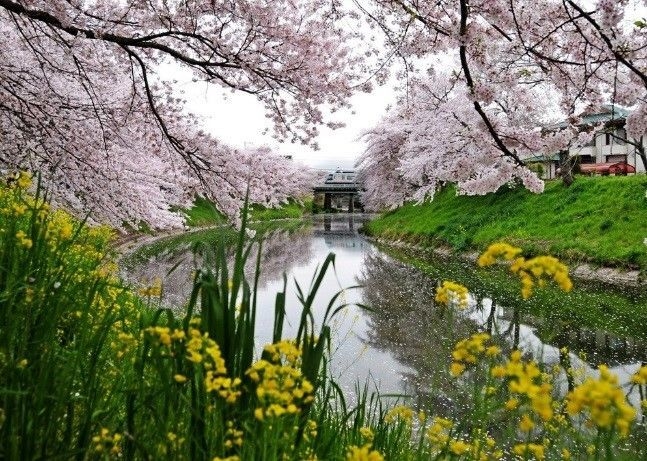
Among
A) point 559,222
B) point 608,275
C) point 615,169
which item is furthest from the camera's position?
point 615,169

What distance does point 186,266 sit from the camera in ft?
66.1

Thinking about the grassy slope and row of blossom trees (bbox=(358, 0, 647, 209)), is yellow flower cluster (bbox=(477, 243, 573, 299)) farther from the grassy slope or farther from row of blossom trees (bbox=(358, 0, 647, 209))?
the grassy slope

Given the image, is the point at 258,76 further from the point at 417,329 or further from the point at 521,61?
the point at 417,329

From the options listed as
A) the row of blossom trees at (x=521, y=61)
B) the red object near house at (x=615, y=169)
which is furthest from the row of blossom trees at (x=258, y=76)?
the red object near house at (x=615, y=169)

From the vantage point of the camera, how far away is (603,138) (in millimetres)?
45031

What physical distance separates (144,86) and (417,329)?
21.0 ft

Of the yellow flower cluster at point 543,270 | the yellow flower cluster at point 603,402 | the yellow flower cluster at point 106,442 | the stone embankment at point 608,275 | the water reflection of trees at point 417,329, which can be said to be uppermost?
the yellow flower cluster at point 543,270

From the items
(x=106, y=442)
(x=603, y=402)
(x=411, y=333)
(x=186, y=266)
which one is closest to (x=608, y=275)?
(x=411, y=333)

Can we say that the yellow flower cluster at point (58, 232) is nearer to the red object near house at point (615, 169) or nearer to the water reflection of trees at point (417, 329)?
the water reflection of trees at point (417, 329)

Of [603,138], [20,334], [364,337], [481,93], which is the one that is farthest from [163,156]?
[603,138]

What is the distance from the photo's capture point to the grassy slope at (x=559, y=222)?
16906 mm

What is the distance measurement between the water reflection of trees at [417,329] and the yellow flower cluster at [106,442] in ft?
8.90

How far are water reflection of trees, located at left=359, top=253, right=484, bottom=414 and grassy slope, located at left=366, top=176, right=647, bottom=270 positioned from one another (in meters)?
4.67

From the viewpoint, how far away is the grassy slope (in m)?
16.9
